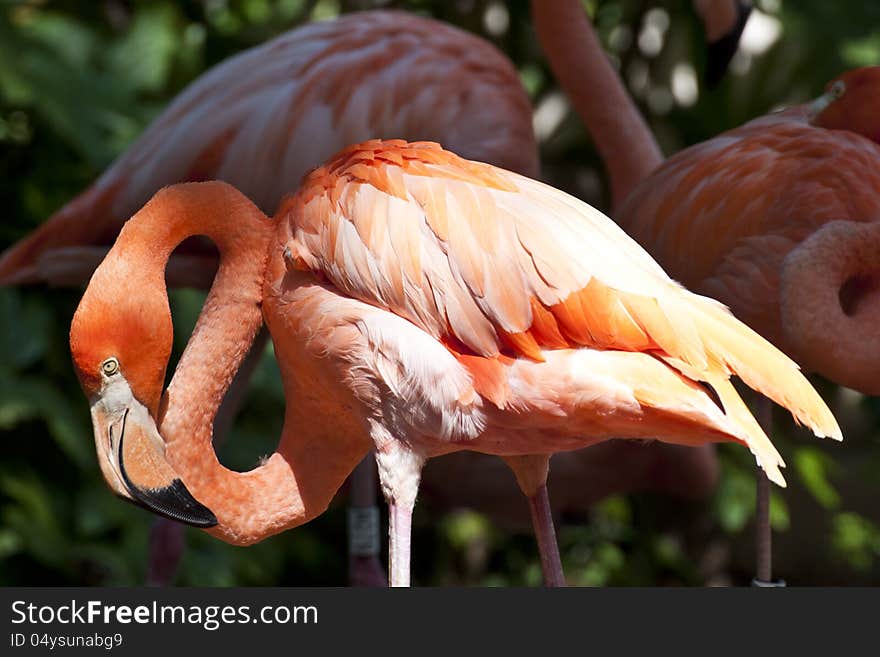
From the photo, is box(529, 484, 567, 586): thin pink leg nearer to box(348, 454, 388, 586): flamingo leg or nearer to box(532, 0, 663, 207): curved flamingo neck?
box(348, 454, 388, 586): flamingo leg

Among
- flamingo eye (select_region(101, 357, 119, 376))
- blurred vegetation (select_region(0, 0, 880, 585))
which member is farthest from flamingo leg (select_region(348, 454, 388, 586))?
flamingo eye (select_region(101, 357, 119, 376))

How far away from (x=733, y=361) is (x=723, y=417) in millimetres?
76

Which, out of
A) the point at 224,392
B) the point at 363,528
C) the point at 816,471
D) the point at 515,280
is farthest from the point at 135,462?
the point at 816,471

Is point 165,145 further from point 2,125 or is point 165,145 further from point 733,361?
point 733,361

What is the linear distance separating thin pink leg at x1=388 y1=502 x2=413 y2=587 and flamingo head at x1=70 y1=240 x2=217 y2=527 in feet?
0.85

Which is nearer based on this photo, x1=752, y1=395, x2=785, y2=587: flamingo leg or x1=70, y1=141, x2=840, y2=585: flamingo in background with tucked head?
x1=70, y1=141, x2=840, y2=585: flamingo in background with tucked head

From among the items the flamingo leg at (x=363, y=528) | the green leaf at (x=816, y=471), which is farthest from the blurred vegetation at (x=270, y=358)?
the flamingo leg at (x=363, y=528)

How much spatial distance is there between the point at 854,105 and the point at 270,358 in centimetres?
190

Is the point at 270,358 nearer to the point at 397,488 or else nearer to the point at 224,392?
the point at 224,392

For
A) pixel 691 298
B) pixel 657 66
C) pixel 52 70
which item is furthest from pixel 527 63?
pixel 691 298

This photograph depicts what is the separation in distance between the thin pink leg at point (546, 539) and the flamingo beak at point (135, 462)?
0.57 meters

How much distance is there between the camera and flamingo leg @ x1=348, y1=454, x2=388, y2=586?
271 centimetres

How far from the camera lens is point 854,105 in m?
2.24

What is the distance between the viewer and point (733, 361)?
1.59 metres
